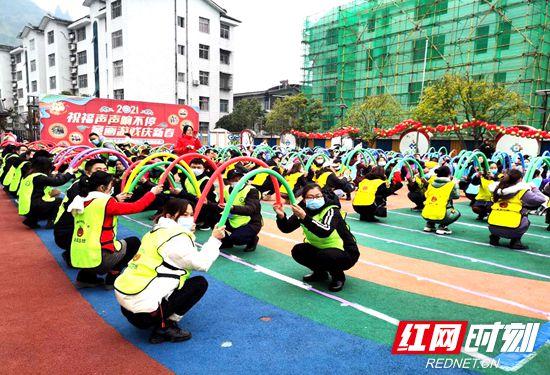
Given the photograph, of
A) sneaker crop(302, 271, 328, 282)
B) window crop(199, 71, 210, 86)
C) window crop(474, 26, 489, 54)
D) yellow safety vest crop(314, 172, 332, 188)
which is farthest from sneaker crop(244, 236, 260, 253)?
window crop(199, 71, 210, 86)

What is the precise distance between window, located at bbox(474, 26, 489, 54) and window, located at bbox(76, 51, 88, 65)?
4223 cm

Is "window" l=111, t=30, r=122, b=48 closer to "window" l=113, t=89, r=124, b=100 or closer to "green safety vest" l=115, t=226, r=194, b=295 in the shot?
"window" l=113, t=89, r=124, b=100

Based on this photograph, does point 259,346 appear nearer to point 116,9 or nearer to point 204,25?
point 116,9

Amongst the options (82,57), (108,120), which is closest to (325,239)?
(108,120)

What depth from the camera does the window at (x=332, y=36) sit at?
4513cm

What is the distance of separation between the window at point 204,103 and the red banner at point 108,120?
59.1 feet

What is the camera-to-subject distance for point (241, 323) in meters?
4.24

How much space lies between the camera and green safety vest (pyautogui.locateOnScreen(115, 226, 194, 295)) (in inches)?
134

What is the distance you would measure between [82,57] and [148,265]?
5210cm

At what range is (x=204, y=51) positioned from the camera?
143ft

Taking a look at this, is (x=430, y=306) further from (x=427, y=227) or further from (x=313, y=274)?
(x=427, y=227)

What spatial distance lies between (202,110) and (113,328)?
137 ft

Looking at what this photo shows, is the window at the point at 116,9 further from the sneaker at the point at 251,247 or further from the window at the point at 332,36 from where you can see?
the sneaker at the point at 251,247

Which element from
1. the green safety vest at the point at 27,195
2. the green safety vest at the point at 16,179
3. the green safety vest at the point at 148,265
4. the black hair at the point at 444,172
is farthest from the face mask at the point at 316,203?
the green safety vest at the point at 16,179
